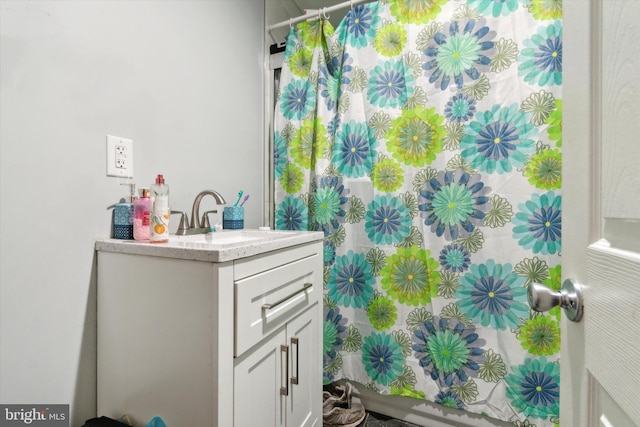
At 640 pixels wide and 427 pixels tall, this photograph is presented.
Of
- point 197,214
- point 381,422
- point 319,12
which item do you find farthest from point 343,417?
point 319,12

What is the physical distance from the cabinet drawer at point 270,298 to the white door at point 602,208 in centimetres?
62

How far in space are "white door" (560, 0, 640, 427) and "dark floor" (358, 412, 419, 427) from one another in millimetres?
1091

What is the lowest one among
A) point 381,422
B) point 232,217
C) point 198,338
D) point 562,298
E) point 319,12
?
point 381,422

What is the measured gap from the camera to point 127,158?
97cm

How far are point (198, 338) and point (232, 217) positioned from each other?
2.19 feet

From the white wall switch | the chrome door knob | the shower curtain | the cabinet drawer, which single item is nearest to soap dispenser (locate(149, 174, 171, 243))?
the white wall switch

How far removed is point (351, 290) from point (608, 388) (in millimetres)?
1149

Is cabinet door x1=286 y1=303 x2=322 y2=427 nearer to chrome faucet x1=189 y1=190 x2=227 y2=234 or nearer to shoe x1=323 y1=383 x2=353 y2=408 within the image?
shoe x1=323 y1=383 x2=353 y2=408

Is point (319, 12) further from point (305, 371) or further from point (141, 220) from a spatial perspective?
point (305, 371)

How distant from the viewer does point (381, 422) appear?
1.42m

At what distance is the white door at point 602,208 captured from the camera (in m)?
0.32

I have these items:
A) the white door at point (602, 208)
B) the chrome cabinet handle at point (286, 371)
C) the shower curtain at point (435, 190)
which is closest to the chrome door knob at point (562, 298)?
the white door at point (602, 208)

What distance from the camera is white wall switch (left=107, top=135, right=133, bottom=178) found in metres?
0.92

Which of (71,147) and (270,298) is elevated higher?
(71,147)
